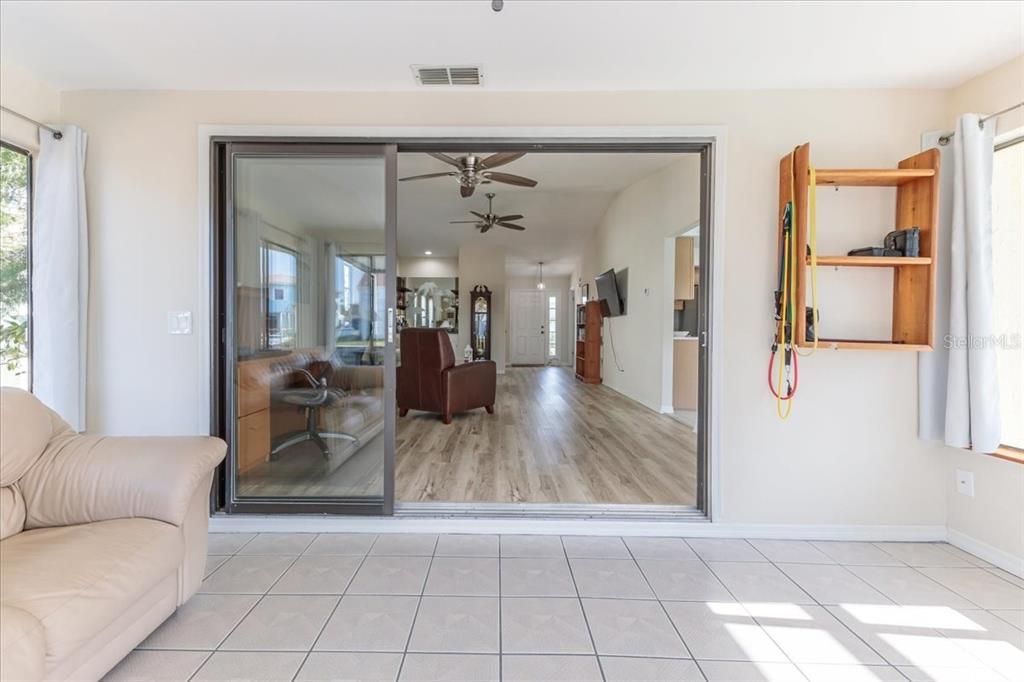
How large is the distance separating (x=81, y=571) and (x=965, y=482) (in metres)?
3.72

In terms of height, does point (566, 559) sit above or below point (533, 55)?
below

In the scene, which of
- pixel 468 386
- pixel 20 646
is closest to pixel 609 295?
pixel 468 386

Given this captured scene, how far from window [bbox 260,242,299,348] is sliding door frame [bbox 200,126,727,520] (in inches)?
10.8

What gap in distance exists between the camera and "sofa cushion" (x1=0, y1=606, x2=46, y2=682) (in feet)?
3.31

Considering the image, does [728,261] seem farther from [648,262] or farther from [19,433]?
[648,262]

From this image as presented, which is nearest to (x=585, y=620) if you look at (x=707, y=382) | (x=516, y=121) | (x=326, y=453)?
(x=707, y=382)

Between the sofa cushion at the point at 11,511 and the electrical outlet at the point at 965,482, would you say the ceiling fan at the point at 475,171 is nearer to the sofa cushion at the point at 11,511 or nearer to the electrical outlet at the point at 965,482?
the sofa cushion at the point at 11,511

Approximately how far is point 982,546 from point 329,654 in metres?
3.06

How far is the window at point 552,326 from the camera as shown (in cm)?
1302

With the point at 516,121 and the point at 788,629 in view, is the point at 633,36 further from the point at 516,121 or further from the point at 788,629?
the point at 788,629

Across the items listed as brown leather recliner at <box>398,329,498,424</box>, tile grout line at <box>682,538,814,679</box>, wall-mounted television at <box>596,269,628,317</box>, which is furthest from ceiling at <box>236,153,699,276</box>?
tile grout line at <box>682,538,814,679</box>

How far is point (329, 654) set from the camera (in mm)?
1523

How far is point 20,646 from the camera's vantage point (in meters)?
1.04

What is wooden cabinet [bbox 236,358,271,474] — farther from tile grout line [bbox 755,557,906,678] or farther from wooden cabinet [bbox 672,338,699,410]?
wooden cabinet [bbox 672,338,699,410]
